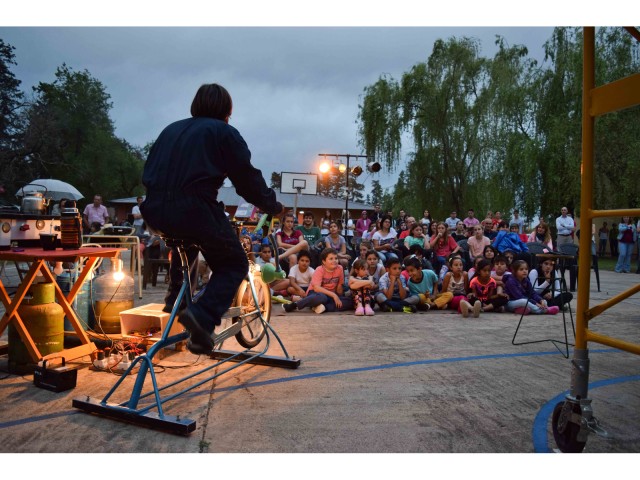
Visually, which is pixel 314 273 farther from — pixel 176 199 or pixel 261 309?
pixel 176 199

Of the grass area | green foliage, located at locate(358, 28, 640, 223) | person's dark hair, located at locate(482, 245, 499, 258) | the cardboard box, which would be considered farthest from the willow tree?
the cardboard box

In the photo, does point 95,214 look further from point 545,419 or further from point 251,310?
point 545,419

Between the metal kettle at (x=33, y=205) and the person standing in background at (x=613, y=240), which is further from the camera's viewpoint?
the person standing in background at (x=613, y=240)

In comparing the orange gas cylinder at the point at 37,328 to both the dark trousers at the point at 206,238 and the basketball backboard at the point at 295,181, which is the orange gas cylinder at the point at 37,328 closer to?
the dark trousers at the point at 206,238

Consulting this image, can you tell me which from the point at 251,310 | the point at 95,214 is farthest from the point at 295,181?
the point at 251,310

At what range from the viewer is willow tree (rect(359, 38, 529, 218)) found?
20.0 m

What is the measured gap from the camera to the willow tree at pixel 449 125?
20016 millimetres

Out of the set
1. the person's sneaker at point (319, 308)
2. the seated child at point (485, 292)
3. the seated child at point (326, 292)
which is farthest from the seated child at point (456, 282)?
the person's sneaker at point (319, 308)

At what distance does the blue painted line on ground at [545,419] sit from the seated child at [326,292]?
13.0 ft

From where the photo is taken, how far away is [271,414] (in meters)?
3.06

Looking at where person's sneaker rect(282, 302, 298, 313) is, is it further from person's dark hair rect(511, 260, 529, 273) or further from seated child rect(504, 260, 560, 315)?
person's dark hair rect(511, 260, 529, 273)

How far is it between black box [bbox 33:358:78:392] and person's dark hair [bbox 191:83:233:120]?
1985 mm

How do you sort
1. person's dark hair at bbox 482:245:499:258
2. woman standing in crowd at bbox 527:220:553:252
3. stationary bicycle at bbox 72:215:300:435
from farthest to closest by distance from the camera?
woman standing in crowd at bbox 527:220:553:252 < person's dark hair at bbox 482:245:499:258 < stationary bicycle at bbox 72:215:300:435

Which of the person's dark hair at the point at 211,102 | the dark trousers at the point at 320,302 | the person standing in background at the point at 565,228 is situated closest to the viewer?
the person's dark hair at the point at 211,102
